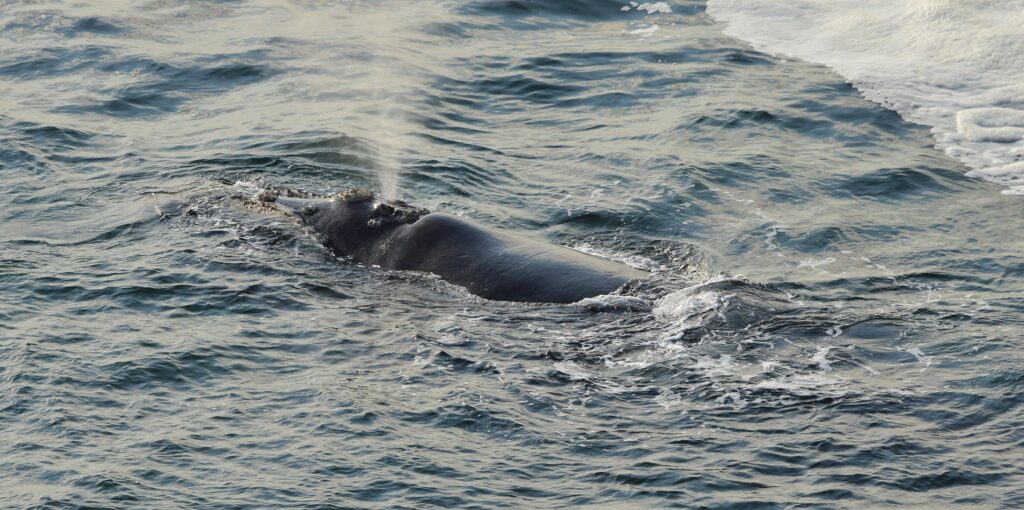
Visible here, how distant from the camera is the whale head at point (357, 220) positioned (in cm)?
1582

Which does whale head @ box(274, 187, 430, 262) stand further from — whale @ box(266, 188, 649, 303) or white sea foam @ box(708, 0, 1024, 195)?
white sea foam @ box(708, 0, 1024, 195)

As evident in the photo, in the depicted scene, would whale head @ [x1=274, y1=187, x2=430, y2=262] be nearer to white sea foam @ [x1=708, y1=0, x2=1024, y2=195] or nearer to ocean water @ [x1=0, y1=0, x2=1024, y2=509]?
ocean water @ [x1=0, y1=0, x2=1024, y2=509]

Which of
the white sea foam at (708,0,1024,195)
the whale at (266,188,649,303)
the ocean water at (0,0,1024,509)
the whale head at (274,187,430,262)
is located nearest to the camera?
the ocean water at (0,0,1024,509)

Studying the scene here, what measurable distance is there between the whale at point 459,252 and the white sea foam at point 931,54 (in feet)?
24.5

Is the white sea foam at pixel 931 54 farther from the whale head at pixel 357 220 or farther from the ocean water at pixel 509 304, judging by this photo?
the whale head at pixel 357 220

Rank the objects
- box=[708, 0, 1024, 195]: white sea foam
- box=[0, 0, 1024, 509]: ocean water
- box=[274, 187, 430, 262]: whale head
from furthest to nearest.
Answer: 1. box=[708, 0, 1024, 195]: white sea foam
2. box=[274, 187, 430, 262]: whale head
3. box=[0, 0, 1024, 509]: ocean water

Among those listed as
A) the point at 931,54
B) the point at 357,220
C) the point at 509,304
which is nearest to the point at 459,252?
the point at 509,304

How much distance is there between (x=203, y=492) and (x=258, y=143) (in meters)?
11.0

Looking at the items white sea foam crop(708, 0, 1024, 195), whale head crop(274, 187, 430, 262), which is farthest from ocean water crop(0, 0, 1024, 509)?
whale head crop(274, 187, 430, 262)

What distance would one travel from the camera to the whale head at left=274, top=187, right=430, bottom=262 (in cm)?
1582

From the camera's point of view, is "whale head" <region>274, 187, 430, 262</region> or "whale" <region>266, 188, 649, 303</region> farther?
"whale head" <region>274, 187, 430, 262</region>

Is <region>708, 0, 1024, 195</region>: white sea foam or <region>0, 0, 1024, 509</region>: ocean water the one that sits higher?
<region>708, 0, 1024, 195</region>: white sea foam

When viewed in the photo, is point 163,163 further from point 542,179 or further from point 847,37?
point 847,37

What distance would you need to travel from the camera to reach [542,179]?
64.1 ft
